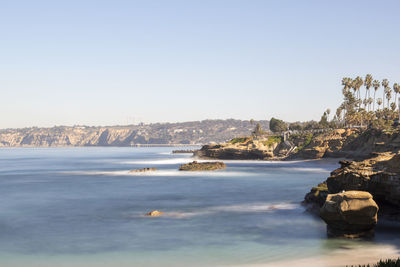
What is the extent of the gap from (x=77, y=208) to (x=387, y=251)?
38.5 meters

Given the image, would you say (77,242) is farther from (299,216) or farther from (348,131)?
(348,131)

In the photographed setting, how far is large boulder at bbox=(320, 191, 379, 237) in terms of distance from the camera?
34.2m

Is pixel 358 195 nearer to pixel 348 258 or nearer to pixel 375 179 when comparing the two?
pixel 375 179

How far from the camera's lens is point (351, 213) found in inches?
1352

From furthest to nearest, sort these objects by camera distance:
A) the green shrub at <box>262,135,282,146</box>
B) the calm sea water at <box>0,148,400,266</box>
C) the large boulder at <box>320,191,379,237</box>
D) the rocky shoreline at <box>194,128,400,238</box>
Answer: the green shrub at <box>262,135,282,146</box>
the rocky shoreline at <box>194,128,400,238</box>
the large boulder at <box>320,191,379,237</box>
the calm sea water at <box>0,148,400,266</box>

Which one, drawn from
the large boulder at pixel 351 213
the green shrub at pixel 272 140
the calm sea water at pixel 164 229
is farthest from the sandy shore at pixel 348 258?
the green shrub at pixel 272 140

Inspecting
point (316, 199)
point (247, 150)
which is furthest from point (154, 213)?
point (247, 150)

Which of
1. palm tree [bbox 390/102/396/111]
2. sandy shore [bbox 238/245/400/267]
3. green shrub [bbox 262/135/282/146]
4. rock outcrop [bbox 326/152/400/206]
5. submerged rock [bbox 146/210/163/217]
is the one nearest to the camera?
sandy shore [bbox 238/245/400/267]

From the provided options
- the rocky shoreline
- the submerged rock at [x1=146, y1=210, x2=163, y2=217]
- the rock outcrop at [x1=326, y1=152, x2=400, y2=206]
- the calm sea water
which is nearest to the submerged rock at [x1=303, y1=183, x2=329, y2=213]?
the rocky shoreline

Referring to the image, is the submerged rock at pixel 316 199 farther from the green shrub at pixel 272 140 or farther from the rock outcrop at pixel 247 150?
the green shrub at pixel 272 140

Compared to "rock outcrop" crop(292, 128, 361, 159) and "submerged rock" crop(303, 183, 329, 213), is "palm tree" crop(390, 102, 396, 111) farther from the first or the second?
"submerged rock" crop(303, 183, 329, 213)

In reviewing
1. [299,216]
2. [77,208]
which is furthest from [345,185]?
[77,208]

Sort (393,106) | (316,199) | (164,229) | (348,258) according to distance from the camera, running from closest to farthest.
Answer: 1. (348,258)
2. (164,229)
3. (316,199)
4. (393,106)

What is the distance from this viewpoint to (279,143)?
174 m
